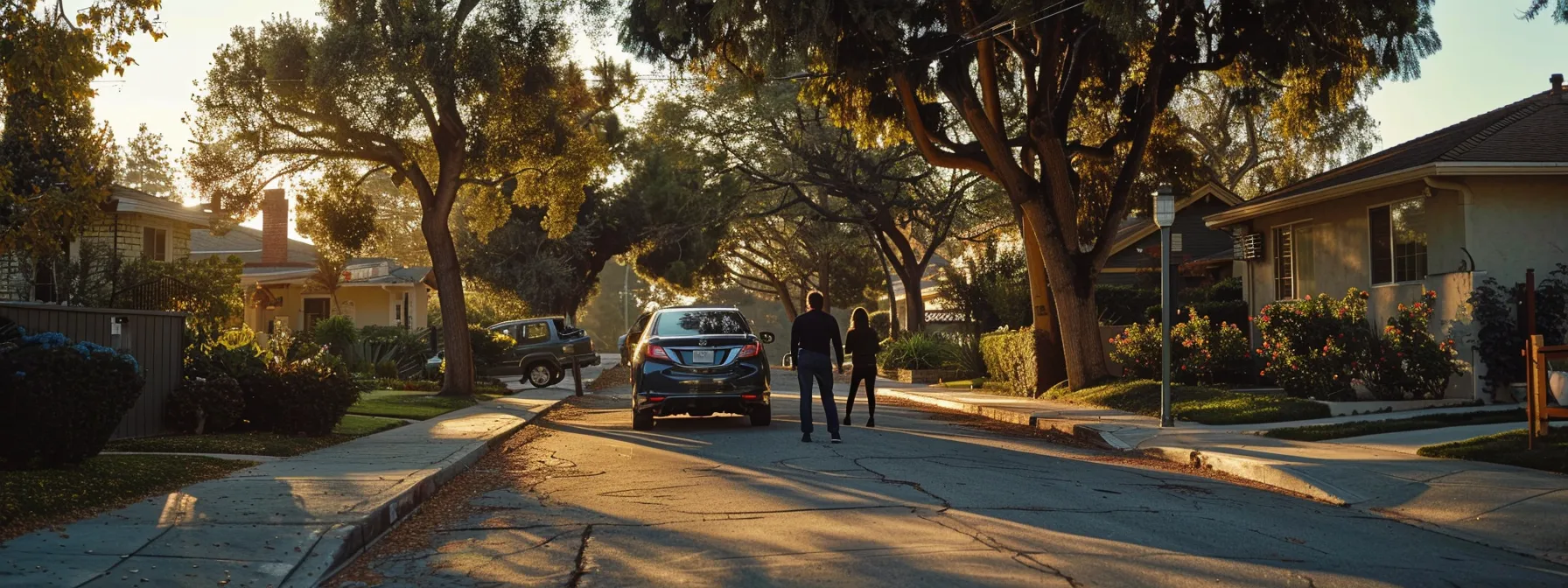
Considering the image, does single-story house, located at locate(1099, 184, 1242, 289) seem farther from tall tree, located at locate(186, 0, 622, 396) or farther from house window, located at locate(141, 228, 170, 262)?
house window, located at locate(141, 228, 170, 262)

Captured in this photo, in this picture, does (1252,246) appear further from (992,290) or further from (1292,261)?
(992,290)

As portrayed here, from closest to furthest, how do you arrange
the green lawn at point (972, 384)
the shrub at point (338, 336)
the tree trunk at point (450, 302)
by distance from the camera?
the tree trunk at point (450, 302) < the green lawn at point (972, 384) < the shrub at point (338, 336)

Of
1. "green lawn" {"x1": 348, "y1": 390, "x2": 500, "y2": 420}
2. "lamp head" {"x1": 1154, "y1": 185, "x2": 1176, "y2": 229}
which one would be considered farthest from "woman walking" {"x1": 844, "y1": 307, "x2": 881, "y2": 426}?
"green lawn" {"x1": 348, "y1": 390, "x2": 500, "y2": 420}

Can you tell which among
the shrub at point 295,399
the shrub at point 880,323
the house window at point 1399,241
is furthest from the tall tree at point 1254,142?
the shrub at point 295,399

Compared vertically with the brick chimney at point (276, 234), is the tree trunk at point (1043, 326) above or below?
below

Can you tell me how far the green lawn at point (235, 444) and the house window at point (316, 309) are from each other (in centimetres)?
2958

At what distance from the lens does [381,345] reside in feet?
112

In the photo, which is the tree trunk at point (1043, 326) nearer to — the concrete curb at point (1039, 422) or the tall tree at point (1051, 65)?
the tall tree at point (1051, 65)

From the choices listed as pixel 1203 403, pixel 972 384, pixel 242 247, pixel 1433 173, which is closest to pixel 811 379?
pixel 1203 403

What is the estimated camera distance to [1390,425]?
1538cm

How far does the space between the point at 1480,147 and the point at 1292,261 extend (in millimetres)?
5559

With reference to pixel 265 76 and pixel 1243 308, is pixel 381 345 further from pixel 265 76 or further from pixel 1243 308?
pixel 1243 308

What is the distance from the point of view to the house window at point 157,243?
97.4 ft

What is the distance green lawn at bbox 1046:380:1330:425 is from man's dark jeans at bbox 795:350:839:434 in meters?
5.44
